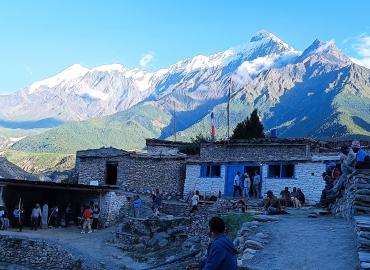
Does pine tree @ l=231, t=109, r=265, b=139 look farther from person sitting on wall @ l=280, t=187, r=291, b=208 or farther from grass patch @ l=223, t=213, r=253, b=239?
grass patch @ l=223, t=213, r=253, b=239

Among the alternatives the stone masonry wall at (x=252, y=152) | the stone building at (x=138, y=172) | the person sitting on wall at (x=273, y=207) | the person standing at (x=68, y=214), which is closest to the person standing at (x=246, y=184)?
the stone masonry wall at (x=252, y=152)

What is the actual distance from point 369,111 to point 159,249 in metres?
98.4

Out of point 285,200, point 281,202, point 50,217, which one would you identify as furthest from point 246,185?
point 50,217

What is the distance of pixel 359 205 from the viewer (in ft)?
44.0

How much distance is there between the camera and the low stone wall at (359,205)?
10199mm

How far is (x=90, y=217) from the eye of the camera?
2961 cm

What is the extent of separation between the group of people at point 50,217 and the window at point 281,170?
1094cm

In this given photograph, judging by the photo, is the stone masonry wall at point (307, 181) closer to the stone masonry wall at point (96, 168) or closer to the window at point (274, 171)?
the window at point (274, 171)

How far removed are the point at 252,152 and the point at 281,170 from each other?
2.92 meters

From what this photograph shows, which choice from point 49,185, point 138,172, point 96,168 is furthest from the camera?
point 96,168

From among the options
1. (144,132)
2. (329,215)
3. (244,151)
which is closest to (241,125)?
(244,151)

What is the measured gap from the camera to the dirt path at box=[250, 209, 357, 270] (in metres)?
10.5

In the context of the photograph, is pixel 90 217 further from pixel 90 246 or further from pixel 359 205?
pixel 359 205

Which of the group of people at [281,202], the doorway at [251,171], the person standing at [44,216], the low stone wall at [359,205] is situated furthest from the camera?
the doorway at [251,171]
